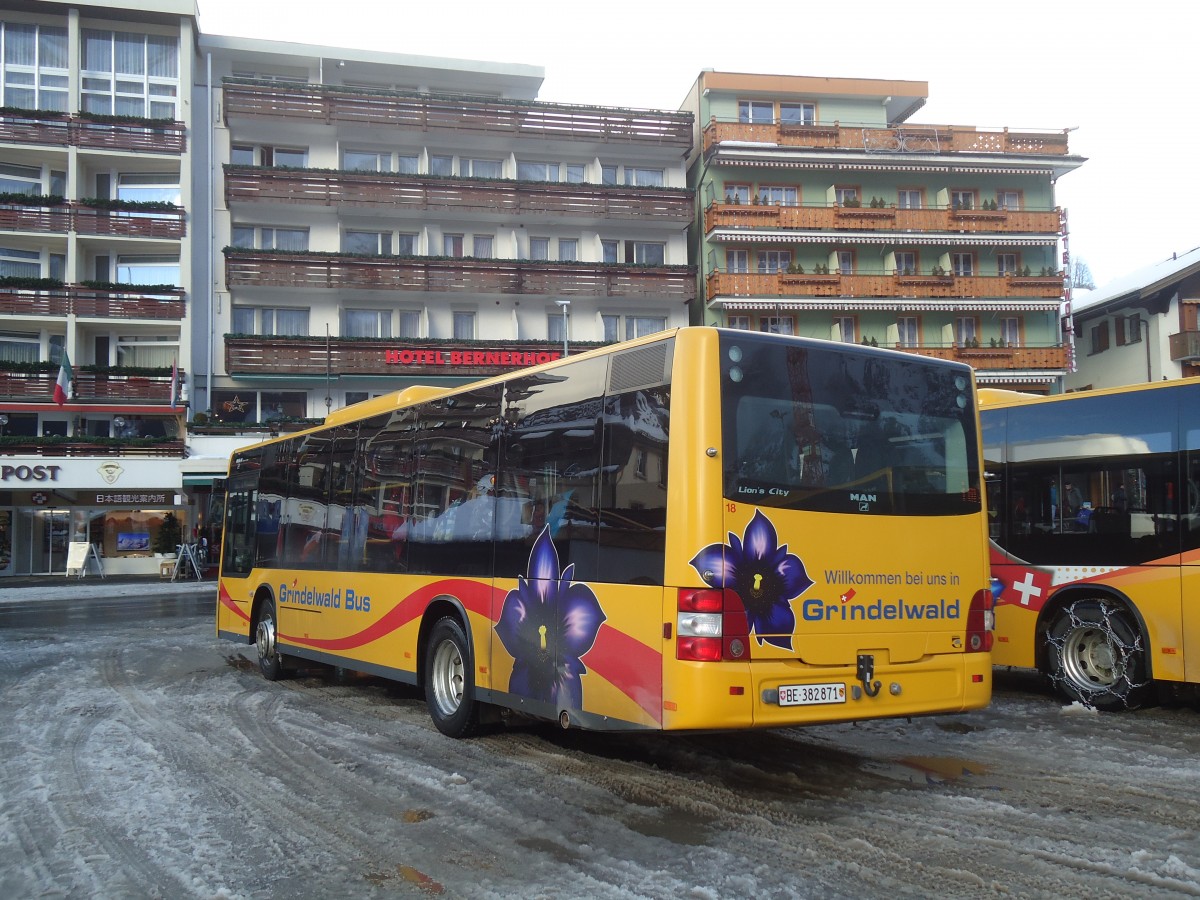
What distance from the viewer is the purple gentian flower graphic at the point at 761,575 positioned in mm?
5930

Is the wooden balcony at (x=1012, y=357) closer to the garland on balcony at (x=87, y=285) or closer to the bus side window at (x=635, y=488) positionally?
the garland on balcony at (x=87, y=285)

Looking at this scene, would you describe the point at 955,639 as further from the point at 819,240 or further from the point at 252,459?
the point at 819,240

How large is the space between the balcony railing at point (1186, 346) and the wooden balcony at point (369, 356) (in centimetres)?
2356

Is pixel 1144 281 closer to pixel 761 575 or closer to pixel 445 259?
pixel 445 259

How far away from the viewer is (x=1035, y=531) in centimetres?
1038

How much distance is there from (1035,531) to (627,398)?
5760mm

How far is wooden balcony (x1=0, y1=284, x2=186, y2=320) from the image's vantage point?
37.5m

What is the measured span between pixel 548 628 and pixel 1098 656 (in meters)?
5.74

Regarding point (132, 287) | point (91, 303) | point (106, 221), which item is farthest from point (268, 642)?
point (106, 221)

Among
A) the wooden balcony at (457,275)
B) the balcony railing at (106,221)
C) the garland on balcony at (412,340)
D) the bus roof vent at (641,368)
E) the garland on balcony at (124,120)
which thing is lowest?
the bus roof vent at (641,368)

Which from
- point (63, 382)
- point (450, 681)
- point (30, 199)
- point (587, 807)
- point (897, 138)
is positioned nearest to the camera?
point (587, 807)

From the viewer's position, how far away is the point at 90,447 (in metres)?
36.5

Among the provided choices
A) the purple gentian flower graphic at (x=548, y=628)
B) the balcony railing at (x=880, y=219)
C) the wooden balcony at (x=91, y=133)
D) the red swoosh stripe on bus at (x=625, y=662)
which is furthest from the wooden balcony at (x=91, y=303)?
the purple gentian flower graphic at (x=548, y=628)

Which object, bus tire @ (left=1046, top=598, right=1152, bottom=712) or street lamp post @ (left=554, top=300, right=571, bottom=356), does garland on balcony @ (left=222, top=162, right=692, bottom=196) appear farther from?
bus tire @ (left=1046, top=598, right=1152, bottom=712)
